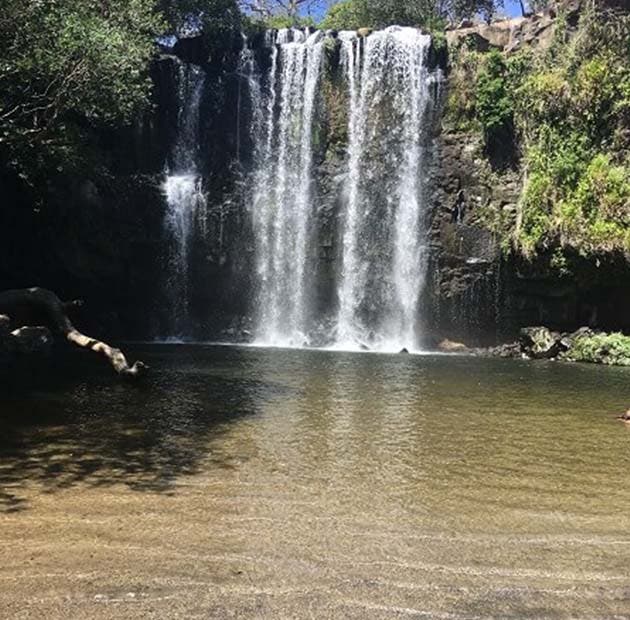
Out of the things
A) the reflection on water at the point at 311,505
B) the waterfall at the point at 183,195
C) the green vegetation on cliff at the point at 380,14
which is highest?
the green vegetation on cliff at the point at 380,14

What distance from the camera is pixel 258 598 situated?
4016 mm

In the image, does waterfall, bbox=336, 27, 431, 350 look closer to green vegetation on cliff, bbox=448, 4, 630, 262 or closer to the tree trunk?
green vegetation on cliff, bbox=448, 4, 630, 262

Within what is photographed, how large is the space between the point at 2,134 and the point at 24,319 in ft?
19.0

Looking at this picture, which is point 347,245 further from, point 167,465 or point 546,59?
point 167,465

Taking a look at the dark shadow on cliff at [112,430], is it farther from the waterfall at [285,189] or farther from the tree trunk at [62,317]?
the waterfall at [285,189]

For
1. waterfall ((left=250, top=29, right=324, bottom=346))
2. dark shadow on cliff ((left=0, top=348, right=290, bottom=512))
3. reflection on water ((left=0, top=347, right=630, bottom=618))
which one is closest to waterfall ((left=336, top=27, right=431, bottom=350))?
waterfall ((left=250, top=29, right=324, bottom=346))

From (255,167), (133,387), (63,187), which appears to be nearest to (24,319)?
(63,187)

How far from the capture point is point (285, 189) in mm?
29422

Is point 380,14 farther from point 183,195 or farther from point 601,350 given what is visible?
point 601,350

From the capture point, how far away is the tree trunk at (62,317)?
43.9 feet

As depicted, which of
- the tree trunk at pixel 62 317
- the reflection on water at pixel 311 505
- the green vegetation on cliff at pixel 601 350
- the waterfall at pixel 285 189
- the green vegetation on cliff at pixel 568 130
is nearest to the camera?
the reflection on water at pixel 311 505

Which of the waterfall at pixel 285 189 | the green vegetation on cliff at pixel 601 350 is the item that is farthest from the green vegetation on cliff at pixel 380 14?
the green vegetation on cliff at pixel 601 350

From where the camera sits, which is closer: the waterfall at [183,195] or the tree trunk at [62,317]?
the tree trunk at [62,317]

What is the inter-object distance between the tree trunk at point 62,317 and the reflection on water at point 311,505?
1.48 metres
